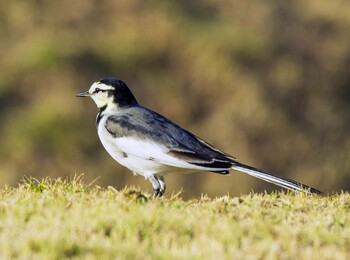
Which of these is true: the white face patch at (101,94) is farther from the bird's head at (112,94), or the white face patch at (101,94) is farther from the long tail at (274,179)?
the long tail at (274,179)

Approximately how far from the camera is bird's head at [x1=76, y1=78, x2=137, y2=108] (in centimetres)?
1032

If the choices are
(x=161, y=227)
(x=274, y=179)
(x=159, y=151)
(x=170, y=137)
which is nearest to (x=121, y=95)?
(x=170, y=137)

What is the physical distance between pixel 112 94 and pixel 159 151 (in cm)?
130

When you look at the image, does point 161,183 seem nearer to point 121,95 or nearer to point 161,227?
point 121,95

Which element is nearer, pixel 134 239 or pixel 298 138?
pixel 134 239

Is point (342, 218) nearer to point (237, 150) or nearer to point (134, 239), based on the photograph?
point (134, 239)

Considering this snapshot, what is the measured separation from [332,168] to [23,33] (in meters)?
7.25

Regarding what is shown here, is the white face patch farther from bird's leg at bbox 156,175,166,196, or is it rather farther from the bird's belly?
bird's leg at bbox 156,175,166,196

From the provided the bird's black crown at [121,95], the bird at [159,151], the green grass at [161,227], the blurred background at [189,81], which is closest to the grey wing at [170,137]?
the bird at [159,151]

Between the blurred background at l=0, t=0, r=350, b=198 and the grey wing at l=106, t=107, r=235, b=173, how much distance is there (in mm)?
7163

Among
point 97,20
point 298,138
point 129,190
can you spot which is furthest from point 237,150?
point 129,190

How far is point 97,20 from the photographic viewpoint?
21.5 meters

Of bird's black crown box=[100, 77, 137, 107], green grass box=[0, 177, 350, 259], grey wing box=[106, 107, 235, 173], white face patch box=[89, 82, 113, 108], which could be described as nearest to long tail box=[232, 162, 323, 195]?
grey wing box=[106, 107, 235, 173]

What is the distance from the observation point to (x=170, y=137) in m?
9.50
